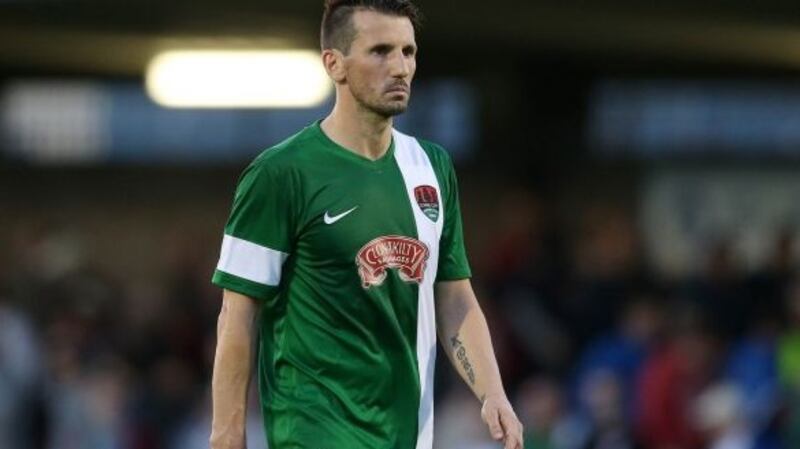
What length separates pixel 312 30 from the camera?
1808 cm

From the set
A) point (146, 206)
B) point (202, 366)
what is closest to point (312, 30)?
point (202, 366)

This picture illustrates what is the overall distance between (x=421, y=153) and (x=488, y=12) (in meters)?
9.74

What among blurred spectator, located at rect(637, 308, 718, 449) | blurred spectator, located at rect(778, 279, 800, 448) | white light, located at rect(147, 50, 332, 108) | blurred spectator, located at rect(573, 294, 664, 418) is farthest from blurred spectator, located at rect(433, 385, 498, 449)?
white light, located at rect(147, 50, 332, 108)

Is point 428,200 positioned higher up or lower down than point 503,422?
higher up

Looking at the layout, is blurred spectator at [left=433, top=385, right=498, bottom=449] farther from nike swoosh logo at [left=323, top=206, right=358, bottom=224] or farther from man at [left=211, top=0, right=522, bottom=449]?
nike swoosh logo at [left=323, top=206, right=358, bottom=224]

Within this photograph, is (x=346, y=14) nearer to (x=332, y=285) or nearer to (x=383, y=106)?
(x=383, y=106)

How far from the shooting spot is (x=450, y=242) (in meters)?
7.40

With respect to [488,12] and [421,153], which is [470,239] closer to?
[488,12]

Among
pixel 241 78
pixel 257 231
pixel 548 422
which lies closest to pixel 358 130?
pixel 257 231

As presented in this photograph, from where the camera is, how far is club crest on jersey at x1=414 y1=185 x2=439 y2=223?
723cm

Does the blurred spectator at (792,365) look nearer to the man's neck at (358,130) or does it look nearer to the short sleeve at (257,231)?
the man's neck at (358,130)

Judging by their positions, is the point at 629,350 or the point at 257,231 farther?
the point at 629,350

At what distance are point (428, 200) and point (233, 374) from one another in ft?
2.83

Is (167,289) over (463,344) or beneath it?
beneath
